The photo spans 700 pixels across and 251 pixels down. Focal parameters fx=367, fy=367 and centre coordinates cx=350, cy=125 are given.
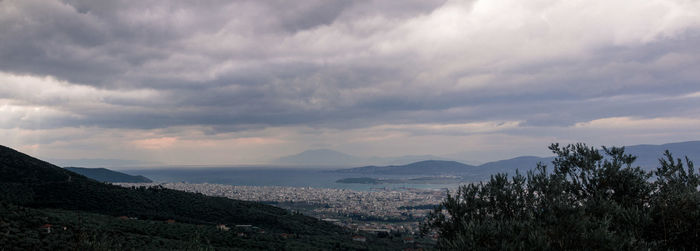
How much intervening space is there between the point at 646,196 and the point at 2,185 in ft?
206

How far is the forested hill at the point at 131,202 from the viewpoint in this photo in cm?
4403

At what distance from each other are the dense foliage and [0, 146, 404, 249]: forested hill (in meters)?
26.6

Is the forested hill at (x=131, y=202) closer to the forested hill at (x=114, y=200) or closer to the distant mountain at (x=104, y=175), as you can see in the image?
the forested hill at (x=114, y=200)

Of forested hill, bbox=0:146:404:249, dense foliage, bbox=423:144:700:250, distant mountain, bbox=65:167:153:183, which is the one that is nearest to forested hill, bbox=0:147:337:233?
forested hill, bbox=0:146:404:249

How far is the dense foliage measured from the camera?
Answer: 27.5 feet

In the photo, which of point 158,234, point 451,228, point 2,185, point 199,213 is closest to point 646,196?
point 451,228

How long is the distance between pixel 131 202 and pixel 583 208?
56835 mm

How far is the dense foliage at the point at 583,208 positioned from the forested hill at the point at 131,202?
26578mm

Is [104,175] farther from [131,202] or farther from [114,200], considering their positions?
[114,200]

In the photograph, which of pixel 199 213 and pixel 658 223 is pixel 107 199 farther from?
pixel 658 223

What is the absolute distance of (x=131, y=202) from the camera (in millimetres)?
51656

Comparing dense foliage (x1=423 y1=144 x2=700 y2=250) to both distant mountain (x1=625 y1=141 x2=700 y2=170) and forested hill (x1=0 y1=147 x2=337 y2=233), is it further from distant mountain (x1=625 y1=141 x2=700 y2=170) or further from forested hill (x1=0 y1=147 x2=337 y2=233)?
distant mountain (x1=625 y1=141 x2=700 y2=170)

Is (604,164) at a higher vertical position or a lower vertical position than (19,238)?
higher

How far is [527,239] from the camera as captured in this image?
28.4 feet
